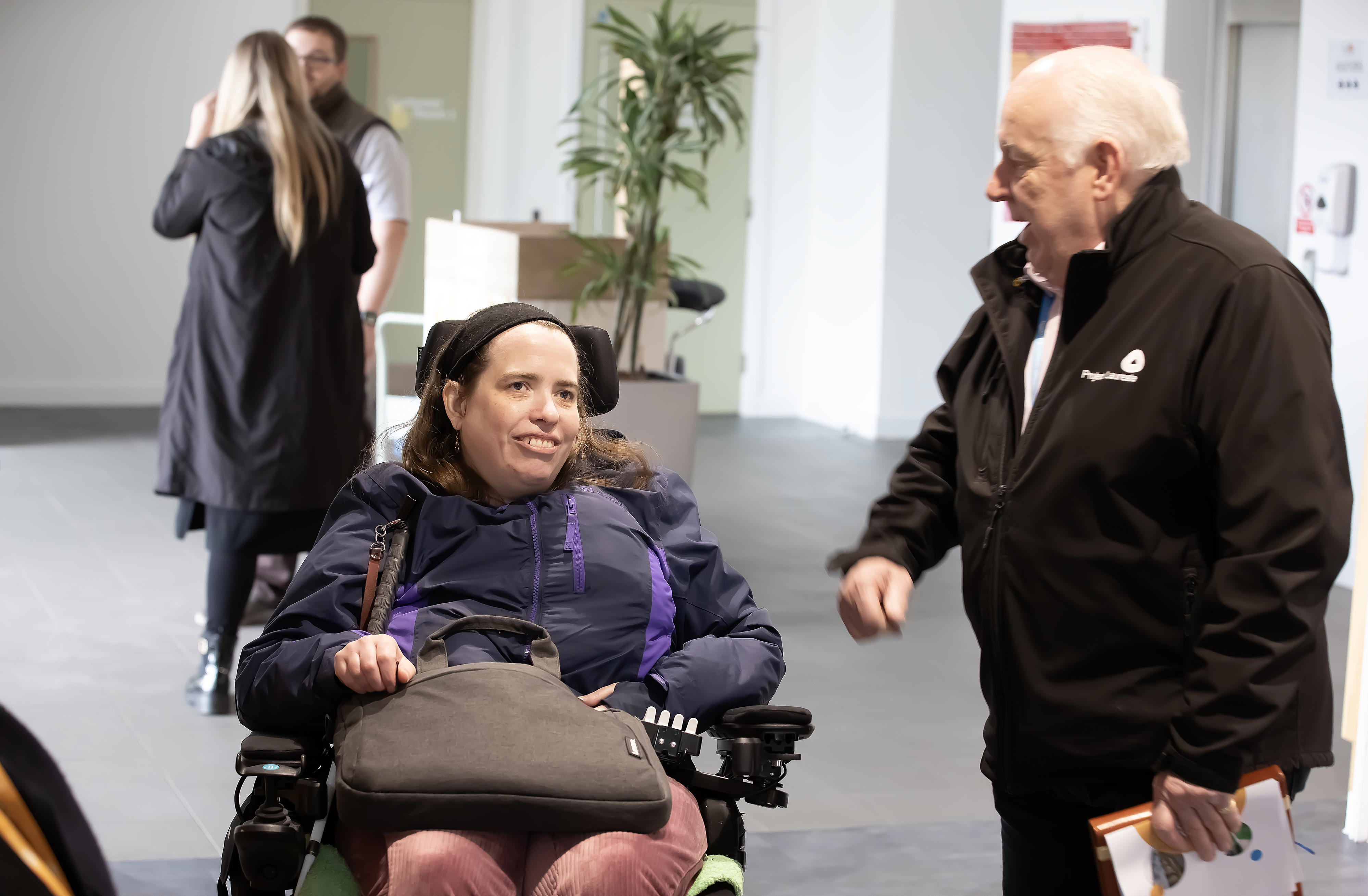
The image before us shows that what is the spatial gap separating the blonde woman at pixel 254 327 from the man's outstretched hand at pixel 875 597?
226 cm

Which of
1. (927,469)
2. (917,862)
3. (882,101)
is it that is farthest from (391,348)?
(927,469)

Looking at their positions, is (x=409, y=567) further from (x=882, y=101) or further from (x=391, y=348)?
(x=391, y=348)

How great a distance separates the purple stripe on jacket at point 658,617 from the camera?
6.96 ft

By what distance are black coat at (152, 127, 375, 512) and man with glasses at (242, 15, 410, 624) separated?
700 mm

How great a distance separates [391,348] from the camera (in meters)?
10.3

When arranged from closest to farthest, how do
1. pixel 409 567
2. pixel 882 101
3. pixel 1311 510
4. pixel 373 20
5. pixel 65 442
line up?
1. pixel 1311 510
2. pixel 409 567
3. pixel 65 442
4. pixel 882 101
5. pixel 373 20

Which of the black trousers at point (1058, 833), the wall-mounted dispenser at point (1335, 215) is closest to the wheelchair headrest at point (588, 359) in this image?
the black trousers at point (1058, 833)

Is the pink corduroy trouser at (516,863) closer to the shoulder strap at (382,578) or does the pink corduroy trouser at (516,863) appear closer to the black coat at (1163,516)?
the shoulder strap at (382,578)

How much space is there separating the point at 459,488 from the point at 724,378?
25.4ft

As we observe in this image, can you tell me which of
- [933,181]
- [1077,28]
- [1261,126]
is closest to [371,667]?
[1077,28]

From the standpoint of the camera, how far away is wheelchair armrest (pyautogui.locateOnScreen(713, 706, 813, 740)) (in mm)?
1998

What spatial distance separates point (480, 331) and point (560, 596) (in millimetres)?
407

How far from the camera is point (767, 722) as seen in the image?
79.2 inches

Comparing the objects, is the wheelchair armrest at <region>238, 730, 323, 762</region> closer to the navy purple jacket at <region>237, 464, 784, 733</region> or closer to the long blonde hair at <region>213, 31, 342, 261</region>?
the navy purple jacket at <region>237, 464, 784, 733</region>
